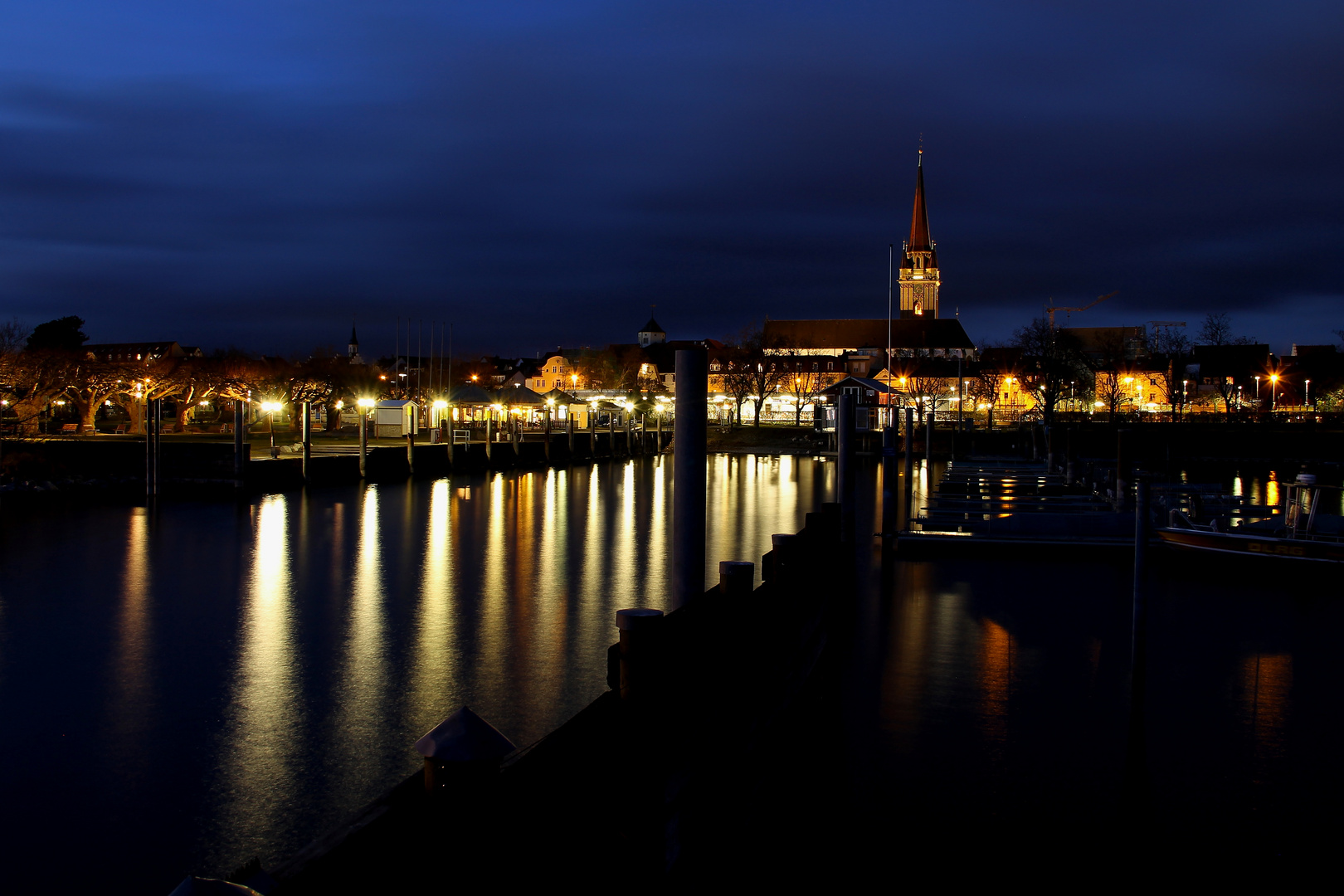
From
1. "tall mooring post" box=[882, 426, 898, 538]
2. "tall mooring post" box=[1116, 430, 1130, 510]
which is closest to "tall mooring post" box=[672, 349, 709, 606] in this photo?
"tall mooring post" box=[882, 426, 898, 538]

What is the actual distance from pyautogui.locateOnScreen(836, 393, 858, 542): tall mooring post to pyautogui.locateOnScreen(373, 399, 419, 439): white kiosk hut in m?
43.2

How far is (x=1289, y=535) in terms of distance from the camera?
17.9 m

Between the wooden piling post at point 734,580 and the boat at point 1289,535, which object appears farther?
the boat at point 1289,535

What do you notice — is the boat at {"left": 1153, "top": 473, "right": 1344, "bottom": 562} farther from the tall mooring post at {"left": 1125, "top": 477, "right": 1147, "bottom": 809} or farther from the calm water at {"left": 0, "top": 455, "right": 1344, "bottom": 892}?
the tall mooring post at {"left": 1125, "top": 477, "right": 1147, "bottom": 809}

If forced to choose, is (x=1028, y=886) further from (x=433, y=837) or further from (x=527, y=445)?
(x=527, y=445)

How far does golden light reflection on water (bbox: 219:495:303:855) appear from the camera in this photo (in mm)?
7688

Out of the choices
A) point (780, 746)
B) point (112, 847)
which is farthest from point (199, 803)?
point (780, 746)

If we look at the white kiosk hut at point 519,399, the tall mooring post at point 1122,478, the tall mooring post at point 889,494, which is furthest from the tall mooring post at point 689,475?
the white kiosk hut at point 519,399

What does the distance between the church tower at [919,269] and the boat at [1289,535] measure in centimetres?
13682

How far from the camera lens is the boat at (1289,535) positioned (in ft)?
56.8

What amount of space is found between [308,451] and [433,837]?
35.8 meters

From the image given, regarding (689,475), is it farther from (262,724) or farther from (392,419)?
(392,419)

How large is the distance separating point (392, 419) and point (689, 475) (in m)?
53.3

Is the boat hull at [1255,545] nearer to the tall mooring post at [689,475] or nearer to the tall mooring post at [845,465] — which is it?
the tall mooring post at [845,465]
